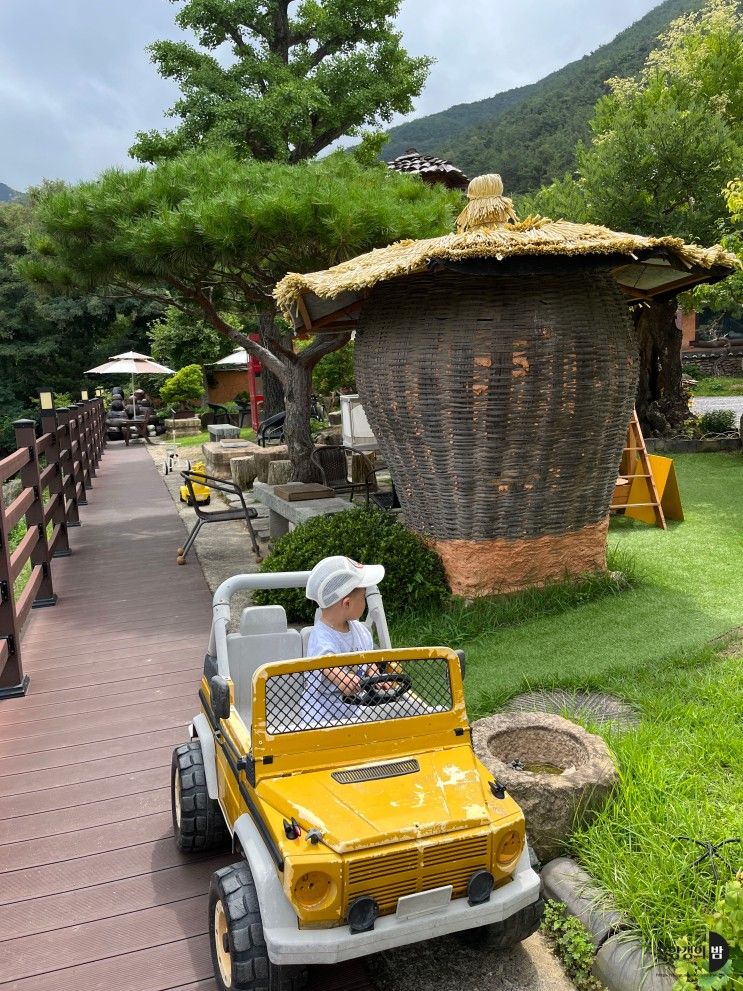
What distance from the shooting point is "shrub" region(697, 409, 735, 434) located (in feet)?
42.9

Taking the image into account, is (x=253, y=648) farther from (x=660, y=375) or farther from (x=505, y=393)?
(x=660, y=375)

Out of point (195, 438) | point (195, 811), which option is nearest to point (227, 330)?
point (195, 811)

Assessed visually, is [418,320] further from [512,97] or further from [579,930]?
[512,97]

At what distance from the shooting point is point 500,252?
470cm

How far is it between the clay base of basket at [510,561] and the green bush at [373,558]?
155 millimetres

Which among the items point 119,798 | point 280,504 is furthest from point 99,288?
point 119,798

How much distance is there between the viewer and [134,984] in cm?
266

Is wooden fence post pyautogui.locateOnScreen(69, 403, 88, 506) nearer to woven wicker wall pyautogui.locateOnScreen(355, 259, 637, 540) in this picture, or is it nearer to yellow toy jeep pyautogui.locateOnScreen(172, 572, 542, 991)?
Answer: woven wicker wall pyautogui.locateOnScreen(355, 259, 637, 540)

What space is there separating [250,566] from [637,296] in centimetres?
431

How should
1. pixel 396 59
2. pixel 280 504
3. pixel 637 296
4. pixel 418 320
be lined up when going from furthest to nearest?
pixel 396 59 < pixel 280 504 < pixel 637 296 < pixel 418 320

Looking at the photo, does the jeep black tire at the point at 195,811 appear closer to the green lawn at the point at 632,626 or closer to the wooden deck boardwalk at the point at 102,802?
the wooden deck boardwalk at the point at 102,802

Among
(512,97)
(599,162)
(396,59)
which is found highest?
(512,97)

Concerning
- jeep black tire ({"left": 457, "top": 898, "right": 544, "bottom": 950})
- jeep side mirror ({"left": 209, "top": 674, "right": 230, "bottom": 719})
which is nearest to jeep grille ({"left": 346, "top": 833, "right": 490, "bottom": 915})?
jeep black tire ({"left": 457, "top": 898, "right": 544, "bottom": 950})

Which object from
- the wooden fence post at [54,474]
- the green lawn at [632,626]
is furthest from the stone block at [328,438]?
the green lawn at [632,626]
